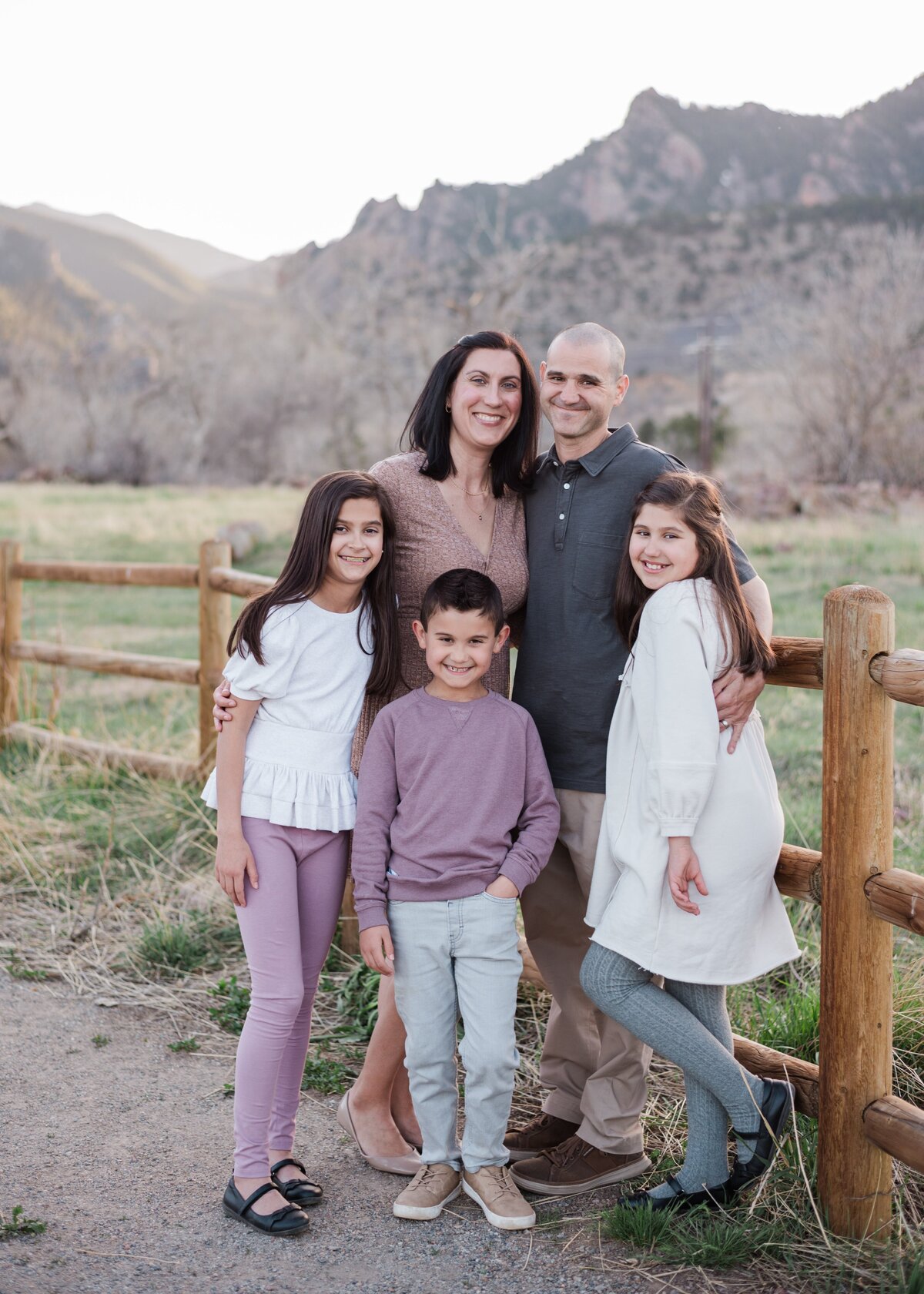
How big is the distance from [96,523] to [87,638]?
461 inches

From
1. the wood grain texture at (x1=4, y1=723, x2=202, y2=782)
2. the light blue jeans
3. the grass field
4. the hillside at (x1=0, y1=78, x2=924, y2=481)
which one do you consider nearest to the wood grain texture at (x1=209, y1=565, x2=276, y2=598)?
the wood grain texture at (x1=4, y1=723, x2=202, y2=782)

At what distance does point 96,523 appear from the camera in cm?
2312

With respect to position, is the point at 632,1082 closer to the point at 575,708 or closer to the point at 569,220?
the point at 575,708

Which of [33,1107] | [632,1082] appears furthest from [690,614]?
[33,1107]

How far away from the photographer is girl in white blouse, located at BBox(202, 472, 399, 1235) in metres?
2.79

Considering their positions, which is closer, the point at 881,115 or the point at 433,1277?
the point at 433,1277

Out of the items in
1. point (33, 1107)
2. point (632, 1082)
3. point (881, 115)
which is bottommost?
point (33, 1107)

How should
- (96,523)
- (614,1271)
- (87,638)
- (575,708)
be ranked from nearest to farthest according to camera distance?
(614,1271) < (575,708) < (87,638) < (96,523)

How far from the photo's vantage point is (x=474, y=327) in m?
34.8

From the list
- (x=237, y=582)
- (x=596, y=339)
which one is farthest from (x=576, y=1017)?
(x=237, y=582)

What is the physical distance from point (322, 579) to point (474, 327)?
33.4 meters

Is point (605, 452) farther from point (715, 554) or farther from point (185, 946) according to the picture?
point (185, 946)

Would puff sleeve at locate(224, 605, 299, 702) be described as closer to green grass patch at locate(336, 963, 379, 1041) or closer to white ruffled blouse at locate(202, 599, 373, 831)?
white ruffled blouse at locate(202, 599, 373, 831)

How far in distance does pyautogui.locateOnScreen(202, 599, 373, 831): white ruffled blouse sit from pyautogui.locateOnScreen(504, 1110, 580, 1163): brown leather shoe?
1025mm
